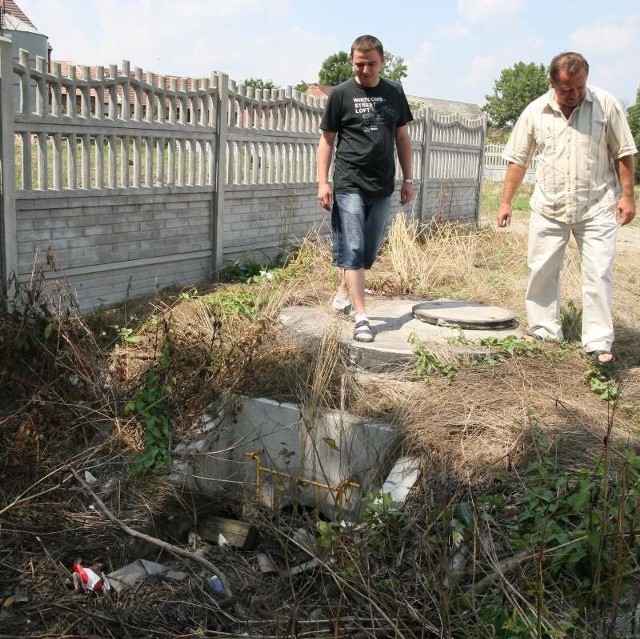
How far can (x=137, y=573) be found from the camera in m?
3.88

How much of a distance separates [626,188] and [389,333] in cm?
179

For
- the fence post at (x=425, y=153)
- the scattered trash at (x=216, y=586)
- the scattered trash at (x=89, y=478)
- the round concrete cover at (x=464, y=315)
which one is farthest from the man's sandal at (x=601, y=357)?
the fence post at (x=425, y=153)

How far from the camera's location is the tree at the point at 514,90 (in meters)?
71.9

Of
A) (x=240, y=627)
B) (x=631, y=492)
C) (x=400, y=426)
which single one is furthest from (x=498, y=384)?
(x=240, y=627)

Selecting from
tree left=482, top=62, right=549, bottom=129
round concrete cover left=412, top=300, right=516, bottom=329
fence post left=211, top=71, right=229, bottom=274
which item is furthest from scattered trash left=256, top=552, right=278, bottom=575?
tree left=482, top=62, right=549, bottom=129

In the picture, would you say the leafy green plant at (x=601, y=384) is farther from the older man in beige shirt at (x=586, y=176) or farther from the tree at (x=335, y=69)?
the tree at (x=335, y=69)

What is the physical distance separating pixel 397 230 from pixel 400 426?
14.7 ft

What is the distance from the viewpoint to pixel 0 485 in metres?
4.31

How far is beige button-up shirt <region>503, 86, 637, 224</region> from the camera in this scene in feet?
17.1

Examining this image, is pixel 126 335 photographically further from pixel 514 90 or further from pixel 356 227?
pixel 514 90

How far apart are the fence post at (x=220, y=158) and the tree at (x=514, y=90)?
6642cm

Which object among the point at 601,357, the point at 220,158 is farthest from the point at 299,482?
the point at 220,158

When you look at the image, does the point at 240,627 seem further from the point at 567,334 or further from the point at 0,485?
the point at 567,334

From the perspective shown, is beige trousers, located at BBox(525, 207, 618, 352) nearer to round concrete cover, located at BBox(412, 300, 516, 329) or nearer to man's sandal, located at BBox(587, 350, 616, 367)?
man's sandal, located at BBox(587, 350, 616, 367)
